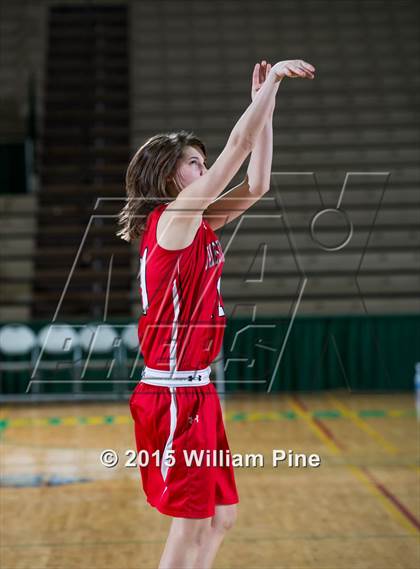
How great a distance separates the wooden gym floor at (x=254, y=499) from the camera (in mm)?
3809

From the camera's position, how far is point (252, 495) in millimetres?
4969

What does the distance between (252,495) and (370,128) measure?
8642 mm

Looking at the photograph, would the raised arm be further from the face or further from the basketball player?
the face

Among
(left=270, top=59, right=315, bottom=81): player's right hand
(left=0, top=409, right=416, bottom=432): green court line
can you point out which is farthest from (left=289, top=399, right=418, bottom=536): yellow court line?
(left=270, top=59, right=315, bottom=81): player's right hand

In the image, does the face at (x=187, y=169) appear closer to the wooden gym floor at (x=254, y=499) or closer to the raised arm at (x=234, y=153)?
the raised arm at (x=234, y=153)

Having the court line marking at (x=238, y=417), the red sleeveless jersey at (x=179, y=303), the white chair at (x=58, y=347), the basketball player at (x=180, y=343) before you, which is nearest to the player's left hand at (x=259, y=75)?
the basketball player at (x=180, y=343)

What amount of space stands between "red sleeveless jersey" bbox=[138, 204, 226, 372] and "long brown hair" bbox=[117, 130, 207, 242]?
6 centimetres

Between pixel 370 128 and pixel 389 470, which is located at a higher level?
pixel 370 128

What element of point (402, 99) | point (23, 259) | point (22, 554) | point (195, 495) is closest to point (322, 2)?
point (402, 99)

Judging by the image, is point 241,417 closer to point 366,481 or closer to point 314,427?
point 314,427

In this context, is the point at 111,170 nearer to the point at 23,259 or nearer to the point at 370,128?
the point at 23,259

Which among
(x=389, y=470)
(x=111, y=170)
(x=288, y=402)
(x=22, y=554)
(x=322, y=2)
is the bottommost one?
(x=288, y=402)

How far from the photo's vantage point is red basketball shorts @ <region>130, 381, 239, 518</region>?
2.28 meters

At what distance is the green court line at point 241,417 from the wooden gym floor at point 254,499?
0.03 metres
